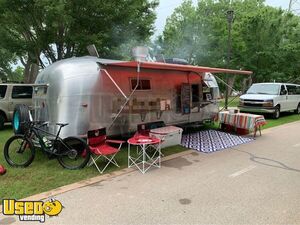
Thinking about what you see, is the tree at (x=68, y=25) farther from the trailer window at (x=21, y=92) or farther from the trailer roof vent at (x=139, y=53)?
the trailer roof vent at (x=139, y=53)

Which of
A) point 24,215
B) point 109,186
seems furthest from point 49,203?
point 109,186

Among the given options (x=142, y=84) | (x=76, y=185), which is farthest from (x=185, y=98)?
(x=76, y=185)

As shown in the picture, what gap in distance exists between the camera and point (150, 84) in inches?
351

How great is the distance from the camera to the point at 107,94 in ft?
25.4

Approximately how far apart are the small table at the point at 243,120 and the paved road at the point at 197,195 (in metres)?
2.82

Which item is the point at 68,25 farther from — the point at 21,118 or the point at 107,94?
the point at 21,118

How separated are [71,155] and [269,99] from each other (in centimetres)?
1145

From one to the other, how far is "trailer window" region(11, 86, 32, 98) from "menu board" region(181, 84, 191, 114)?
20.3 feet

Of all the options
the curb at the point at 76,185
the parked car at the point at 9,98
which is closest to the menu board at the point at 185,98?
the curb at the point at 76,185

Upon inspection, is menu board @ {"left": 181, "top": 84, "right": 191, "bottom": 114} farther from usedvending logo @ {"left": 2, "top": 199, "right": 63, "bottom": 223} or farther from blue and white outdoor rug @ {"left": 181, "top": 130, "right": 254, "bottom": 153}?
usedvending logo @ {"left": 2, "top": 199, "right": 63, "bottom": 223}

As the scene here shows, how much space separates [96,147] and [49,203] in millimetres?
2110

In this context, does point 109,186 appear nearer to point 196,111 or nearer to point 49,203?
point 49,203

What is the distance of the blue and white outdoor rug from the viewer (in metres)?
8.62

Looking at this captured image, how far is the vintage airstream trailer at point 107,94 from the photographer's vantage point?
7.16 m
